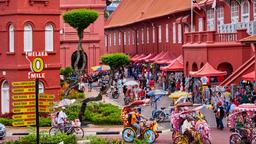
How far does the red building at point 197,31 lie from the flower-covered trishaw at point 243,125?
42.7 feet

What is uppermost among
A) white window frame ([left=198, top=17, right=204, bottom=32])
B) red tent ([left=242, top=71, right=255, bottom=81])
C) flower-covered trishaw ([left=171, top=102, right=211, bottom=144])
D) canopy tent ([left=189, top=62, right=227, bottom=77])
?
white window frame ([left=198, top=17, right=204, bottom=32])

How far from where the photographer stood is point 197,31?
47312 mm

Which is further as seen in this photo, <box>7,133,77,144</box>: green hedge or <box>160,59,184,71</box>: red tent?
<box>160,59,184,71</box>: red tent

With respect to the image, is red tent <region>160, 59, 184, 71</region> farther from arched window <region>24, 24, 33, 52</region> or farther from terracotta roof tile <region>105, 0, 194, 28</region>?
arched window <region>24, 24, 33, 52</region>

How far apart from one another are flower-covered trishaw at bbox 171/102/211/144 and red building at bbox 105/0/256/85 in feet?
41.0

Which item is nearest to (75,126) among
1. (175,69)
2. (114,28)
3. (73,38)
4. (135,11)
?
(175,69)

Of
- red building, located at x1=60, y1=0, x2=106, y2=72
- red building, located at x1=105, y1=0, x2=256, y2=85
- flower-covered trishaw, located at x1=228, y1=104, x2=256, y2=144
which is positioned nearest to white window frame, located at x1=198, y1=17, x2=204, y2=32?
red building, located at x1=105, y1=0, x2=256, y2=85

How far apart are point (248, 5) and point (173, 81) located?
8619mm

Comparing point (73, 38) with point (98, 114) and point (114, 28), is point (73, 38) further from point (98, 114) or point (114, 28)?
point (98, 114)

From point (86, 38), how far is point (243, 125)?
41.8m

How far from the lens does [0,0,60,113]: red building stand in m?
33.9

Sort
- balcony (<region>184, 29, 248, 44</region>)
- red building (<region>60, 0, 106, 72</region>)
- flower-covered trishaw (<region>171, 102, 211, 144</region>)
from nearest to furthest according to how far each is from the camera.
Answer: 1. flower-covered trishaw (<region>171, 102, 211, 144</region>)
2. balcony (<region>184, 29, 248, 44</region>)
3. red building (<region>60, 0, 106, 72</region>)

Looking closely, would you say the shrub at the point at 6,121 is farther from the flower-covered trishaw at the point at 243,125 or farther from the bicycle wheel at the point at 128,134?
the flower-covered trishaw at the point at 243,125

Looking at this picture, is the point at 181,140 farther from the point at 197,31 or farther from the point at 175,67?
the point at 175,67
